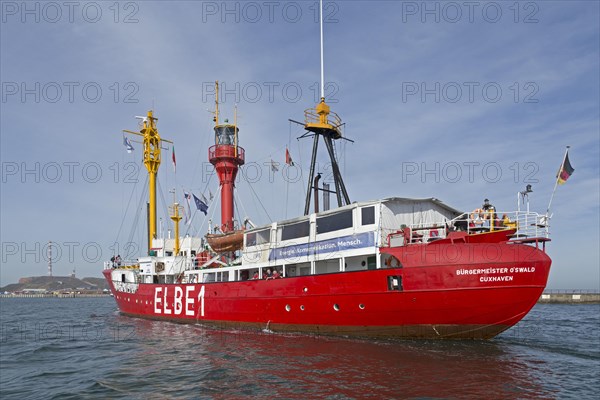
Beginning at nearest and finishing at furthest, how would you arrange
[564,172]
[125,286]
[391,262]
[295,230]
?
[564,172] < [391,262] < [295,230] < [125,286]

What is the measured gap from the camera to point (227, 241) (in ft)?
95.9

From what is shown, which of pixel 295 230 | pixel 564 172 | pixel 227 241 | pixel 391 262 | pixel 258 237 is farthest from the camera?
pixel 227 241

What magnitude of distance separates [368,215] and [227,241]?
11.8 meters

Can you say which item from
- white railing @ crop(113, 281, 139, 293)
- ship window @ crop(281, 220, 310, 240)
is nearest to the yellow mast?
white railing @ crop(113, 281, 139, 293)

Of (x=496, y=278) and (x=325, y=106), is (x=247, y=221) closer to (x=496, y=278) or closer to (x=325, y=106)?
(x=325, y=106)

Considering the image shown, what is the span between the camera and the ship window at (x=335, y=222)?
2158 cm

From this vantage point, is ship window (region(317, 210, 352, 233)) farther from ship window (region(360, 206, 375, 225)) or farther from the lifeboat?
the lifeboat

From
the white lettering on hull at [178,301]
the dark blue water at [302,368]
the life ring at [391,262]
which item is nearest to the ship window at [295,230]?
the life ring at [391,262]

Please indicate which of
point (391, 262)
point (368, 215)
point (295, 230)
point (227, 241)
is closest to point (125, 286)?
point (227, 241)

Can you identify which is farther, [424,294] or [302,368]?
[424,294]

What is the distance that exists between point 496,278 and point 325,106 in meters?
15.5

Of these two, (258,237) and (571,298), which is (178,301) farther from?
(571,298)

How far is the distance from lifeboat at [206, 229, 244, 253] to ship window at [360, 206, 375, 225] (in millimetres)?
9919

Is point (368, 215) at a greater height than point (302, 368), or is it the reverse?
point (368, 215)
